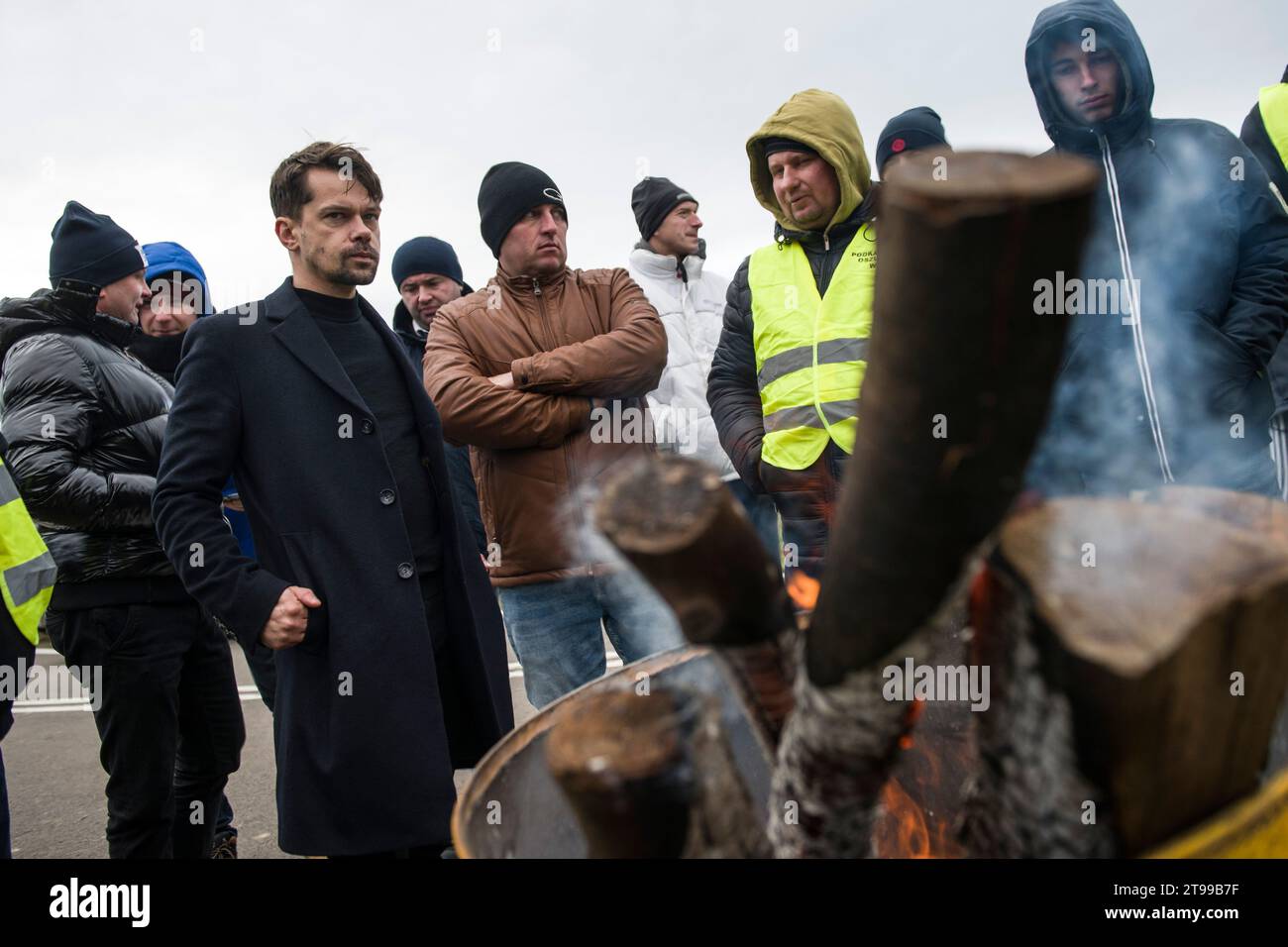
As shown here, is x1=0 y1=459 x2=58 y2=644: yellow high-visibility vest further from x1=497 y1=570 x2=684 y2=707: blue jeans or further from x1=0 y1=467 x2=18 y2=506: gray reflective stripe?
x1=497 y1=570 x2=684 y2=707: blue jeans

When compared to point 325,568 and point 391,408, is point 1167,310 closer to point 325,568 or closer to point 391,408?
point 391,408

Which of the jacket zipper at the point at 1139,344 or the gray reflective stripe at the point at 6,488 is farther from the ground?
the jacket zipper at the point at 1139,344

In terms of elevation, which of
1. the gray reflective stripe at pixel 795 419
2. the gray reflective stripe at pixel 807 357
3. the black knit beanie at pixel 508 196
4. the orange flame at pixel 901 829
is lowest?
the orange flame at pixel 901 829

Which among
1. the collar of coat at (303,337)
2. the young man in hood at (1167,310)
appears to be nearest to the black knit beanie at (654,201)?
the young man in hood at (1167,310)

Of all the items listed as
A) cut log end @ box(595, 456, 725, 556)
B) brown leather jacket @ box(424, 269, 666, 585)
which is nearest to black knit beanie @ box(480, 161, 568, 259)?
brown leather jacket @ box(424, 269, 666, 585)

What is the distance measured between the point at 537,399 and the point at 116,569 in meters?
1.62

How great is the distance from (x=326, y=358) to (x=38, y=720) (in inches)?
196

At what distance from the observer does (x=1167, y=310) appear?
252cm

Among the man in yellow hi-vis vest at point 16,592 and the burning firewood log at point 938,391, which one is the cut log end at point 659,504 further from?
the man in yellow hi-vis vest at point 16,592

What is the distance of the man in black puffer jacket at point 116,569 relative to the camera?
2773mm

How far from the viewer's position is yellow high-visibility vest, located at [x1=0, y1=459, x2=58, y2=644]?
2.35 metres

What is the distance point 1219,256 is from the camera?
2486mm

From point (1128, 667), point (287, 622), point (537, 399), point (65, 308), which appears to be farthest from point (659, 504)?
point (65, 308)

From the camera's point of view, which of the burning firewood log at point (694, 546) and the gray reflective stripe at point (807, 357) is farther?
the gray reflective stripe at point (807, 357)
